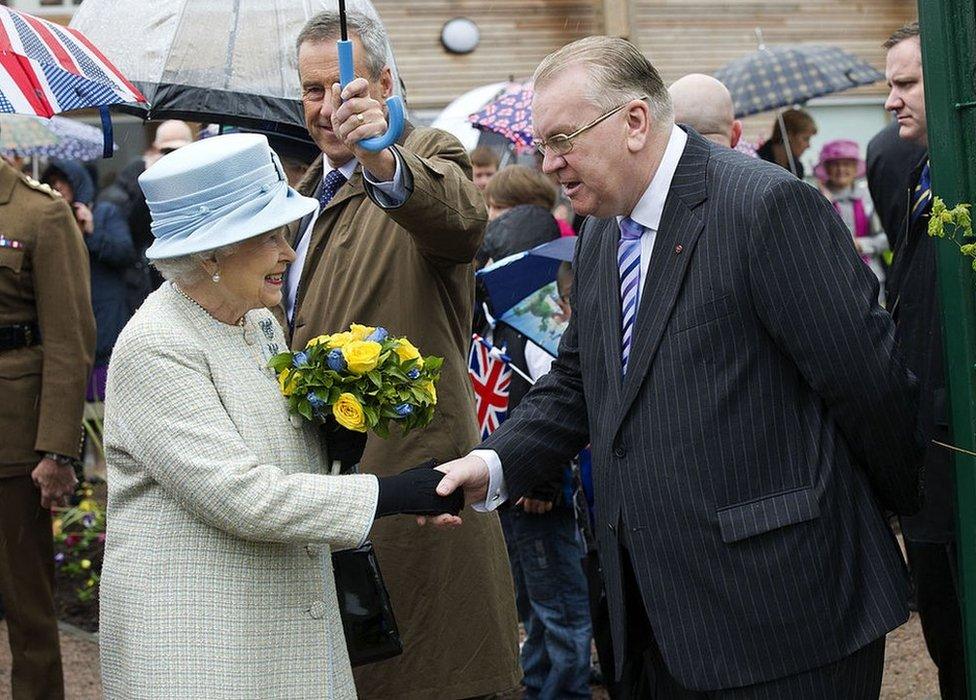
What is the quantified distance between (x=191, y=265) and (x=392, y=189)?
559 mm

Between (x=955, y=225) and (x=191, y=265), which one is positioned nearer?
(x=955, y=225)

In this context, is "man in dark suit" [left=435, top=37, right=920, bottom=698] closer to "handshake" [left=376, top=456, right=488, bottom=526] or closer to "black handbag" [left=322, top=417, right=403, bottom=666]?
"handshake" [left=376, top=456, right=488, bottom=526]

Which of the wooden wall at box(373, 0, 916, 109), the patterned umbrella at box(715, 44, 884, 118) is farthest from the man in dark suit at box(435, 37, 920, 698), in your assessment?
the wooden wall at box(373, 0, 916, 109)

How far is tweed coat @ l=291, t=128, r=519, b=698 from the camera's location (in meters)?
3.96

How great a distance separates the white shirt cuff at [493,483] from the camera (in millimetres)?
3584

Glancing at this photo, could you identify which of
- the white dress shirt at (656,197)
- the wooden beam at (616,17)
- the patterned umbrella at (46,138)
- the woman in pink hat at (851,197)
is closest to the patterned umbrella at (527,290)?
the white dress shirt at (656,197)

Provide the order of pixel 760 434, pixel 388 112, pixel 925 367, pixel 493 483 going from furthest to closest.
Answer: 1. pixel 925 367
2. pixel 493 483
3. pixel 388 112
4. pixel 760 434

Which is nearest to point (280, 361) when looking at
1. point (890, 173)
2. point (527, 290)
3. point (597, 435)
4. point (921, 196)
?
point (597, 435)

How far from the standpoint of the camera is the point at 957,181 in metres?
3.26

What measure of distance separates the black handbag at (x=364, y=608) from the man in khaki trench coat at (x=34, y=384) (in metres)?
1.99

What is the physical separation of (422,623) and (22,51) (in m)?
2.10

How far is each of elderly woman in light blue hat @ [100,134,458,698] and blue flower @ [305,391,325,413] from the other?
0.11m

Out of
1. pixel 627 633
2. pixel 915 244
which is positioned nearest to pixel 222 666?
pixel 627 633

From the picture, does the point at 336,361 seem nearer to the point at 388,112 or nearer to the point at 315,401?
the point at 315,401
